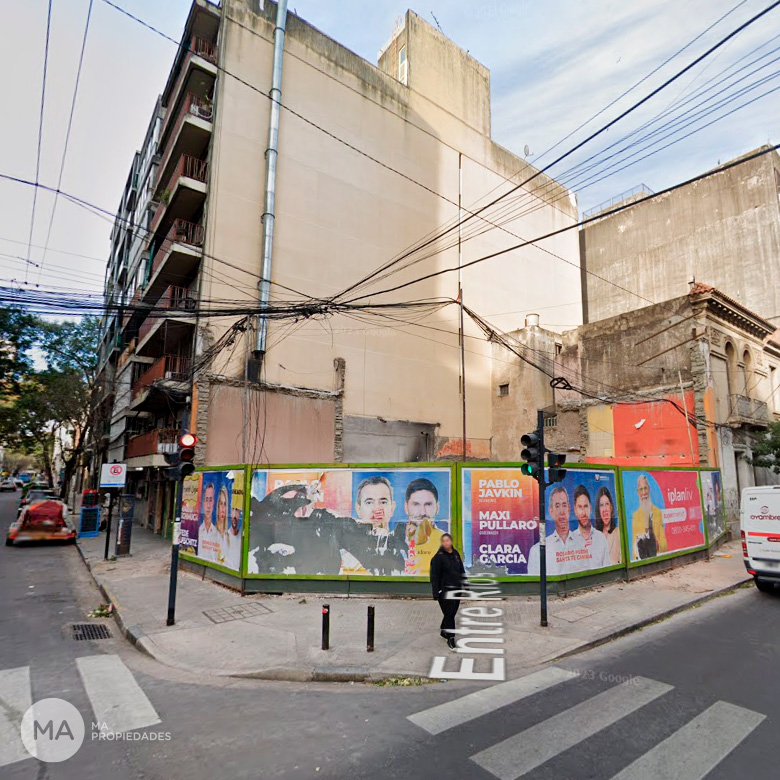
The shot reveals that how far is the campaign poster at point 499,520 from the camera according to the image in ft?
31.5

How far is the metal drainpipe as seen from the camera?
19.3 meters

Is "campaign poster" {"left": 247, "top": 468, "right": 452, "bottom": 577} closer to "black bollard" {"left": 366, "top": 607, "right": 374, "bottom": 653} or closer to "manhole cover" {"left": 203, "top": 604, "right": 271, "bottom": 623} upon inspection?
"manhole cover" {"left": 203, "top": 604, "right": 271, "bottom": 623}

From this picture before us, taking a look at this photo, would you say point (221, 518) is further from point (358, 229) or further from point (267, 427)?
point (358, 229)

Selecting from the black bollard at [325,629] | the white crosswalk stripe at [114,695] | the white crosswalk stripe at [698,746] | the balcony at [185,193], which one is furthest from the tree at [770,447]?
the balcony at [185,193]

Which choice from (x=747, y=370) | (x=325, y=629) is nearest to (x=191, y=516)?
(x=325, y=629)

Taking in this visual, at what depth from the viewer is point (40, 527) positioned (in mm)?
18188

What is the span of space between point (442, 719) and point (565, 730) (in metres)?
1.17

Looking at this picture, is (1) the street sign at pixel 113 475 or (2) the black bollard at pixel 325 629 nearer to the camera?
(2) the black bollard at pixel 325 629

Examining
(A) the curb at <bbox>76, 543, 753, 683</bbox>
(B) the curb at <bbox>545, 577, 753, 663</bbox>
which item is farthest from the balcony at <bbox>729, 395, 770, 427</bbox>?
(A) the curb at <bbox>76, 543, 753, 683</bbox>

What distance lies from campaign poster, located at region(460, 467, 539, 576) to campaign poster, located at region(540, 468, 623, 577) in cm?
29

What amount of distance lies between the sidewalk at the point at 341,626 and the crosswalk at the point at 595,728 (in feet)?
3.13

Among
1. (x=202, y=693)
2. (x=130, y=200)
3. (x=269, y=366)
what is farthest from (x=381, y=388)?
(x=130, y=200)

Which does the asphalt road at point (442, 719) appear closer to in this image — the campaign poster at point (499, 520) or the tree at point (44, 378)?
the campaign poster at point (499, 520)

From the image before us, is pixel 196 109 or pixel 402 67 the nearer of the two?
pixel 196 109
